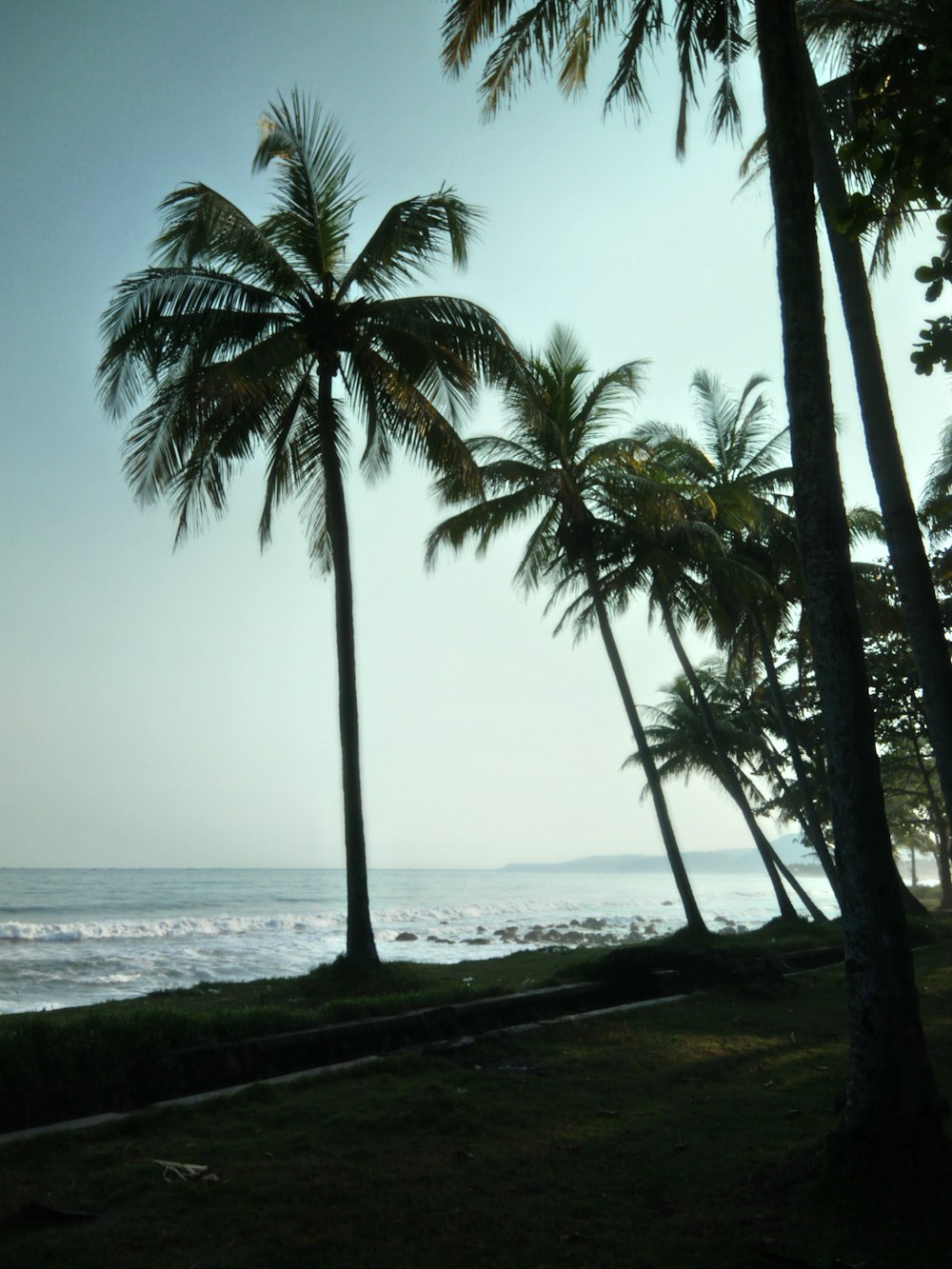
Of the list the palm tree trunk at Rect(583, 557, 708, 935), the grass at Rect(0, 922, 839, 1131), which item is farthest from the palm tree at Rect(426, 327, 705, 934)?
the grass at Rect(0, 922, 839, 1131)

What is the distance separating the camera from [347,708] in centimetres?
1141

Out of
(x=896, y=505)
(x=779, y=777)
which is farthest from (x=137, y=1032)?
(x=779, y=777)

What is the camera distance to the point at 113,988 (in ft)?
52.1

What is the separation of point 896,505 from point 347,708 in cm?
656

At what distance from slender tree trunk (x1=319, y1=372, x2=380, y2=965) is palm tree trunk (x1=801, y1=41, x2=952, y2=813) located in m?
6.22

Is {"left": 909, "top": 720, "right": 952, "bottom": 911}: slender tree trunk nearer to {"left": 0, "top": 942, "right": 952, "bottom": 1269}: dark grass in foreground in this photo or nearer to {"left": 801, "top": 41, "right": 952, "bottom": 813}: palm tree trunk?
{"left": 801, "top": 41, "right": 952, "bottom": 813}: palm tree trunk

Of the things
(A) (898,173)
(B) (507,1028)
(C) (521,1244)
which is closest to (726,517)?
(B) (507,1028)

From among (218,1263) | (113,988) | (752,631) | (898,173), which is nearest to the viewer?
(218,1263)

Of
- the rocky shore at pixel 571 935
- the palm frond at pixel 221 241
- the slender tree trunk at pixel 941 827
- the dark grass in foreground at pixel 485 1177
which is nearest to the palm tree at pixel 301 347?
the palm frond at pixel 221 241

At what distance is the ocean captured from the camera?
1773cm

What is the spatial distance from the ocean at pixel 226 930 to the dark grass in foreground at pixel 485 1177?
10.1 metres

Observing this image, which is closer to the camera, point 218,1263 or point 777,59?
point 218,1263

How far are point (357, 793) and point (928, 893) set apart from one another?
47081 millimetres

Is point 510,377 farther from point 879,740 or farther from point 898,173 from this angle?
point 879,740
